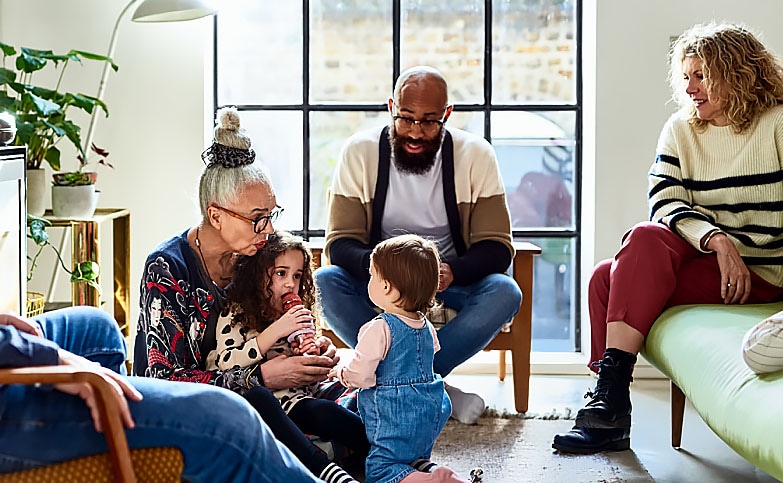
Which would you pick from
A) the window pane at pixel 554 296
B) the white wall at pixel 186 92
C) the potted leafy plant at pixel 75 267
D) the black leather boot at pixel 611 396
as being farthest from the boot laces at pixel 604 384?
the potted leafy plant at pixel 75 267

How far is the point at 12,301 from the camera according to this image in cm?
289

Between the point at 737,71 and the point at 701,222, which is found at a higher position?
the point at 737,71

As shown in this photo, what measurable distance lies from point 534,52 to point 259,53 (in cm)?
116

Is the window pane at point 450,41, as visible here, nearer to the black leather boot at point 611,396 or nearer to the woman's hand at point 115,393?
the black leather boot at point 611,396

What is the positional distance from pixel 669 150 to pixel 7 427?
7.72 ft

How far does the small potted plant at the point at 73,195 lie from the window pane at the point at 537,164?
5.66ft

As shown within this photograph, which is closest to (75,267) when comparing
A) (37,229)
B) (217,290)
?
(37,229)

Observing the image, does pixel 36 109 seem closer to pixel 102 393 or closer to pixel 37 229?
pixel 37 229

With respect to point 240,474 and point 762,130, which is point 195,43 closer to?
point 762,130

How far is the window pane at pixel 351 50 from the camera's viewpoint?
4.45 meters

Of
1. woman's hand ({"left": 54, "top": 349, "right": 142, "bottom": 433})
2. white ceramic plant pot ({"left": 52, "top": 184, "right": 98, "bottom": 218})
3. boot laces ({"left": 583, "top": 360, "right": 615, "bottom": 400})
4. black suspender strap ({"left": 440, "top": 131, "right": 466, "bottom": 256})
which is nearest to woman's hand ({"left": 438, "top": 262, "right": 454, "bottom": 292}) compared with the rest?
black suspender strap ({"left": 440, "top": 131, "right": 466, "bottom": 256})

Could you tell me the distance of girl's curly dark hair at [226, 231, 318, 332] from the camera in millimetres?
2520

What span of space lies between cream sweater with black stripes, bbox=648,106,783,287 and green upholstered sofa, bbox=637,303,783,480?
225 millimetres

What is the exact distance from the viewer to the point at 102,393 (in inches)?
60.9
